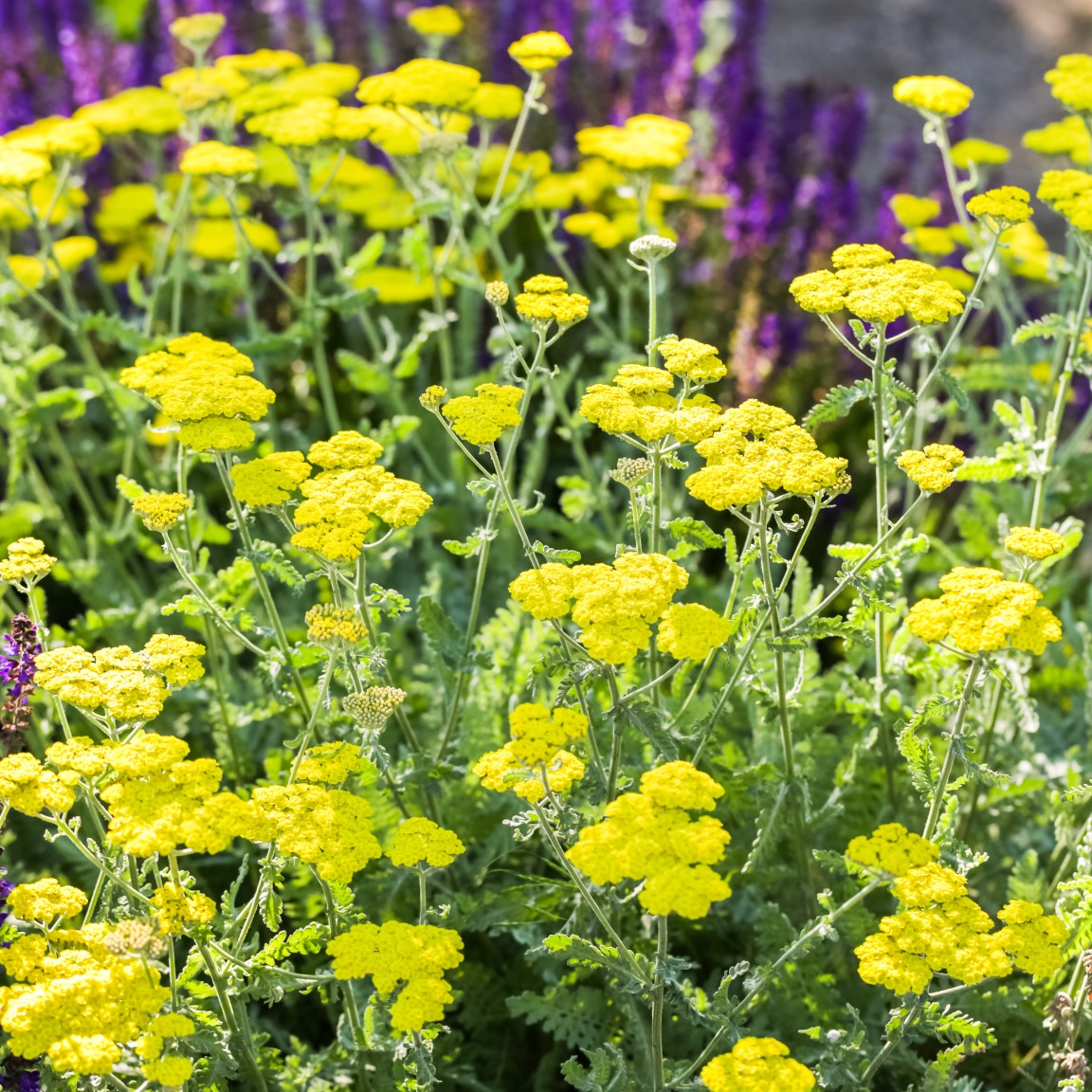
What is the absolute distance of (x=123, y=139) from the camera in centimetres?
353

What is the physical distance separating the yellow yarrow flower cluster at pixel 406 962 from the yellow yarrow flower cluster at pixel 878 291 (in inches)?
39.1

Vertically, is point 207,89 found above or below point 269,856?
above

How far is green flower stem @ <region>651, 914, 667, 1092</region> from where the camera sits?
5.08ft

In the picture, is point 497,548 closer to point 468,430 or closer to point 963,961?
point 468,430

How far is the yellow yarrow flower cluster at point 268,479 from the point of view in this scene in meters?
1.76

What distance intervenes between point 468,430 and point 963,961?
89 cm

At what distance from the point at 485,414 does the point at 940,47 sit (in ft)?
22.3

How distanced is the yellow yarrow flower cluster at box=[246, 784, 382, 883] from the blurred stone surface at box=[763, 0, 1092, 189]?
233 inches

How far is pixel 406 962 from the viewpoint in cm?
154

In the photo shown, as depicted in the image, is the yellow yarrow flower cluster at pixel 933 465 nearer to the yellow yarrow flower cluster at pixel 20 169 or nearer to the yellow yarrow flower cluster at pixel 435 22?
the yellow yarrow flower cluster at pixel 20 169

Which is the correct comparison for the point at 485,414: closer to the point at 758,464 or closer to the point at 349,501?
the point at 349,501

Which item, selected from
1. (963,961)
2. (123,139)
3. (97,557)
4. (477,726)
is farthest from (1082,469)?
(123,139)

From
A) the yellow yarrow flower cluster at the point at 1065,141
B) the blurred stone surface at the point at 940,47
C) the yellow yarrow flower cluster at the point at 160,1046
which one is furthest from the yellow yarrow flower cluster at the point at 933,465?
the blurred stone surface at the point at 940,47

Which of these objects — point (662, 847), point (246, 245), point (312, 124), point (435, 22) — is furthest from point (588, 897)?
point (435, 22)
